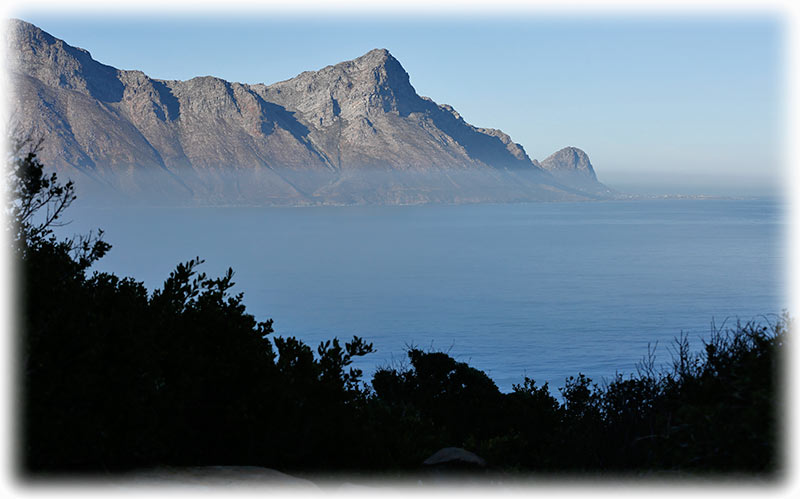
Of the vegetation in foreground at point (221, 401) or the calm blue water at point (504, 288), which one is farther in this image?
the calm blue water at point (504, 288)

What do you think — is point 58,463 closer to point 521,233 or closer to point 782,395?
point 782,395

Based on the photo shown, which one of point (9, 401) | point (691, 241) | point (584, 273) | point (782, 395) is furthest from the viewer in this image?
point (691, 241)

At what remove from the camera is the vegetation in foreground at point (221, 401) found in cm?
796

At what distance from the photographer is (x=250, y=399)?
9742 mm

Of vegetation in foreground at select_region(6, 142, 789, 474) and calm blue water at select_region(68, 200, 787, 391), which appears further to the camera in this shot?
calm blue water at select_region(68, 200, 787, 391)

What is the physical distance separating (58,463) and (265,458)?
253 cm

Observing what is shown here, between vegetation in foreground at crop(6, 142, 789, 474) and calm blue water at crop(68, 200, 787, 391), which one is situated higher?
calm blue water at crop(68, 200, 787, 391)

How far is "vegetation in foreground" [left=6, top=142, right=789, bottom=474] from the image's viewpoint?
7.96 metres

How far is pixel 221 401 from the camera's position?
31.9 feet

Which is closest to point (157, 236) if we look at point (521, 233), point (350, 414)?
point (521, 233)

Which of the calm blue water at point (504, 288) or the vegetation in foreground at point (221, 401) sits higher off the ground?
the calm blue water at point (504, 288)

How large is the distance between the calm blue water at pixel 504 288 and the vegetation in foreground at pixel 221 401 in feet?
71.2

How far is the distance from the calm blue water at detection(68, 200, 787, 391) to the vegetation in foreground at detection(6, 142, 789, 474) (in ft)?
71.2

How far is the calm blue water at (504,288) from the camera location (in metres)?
56.3
